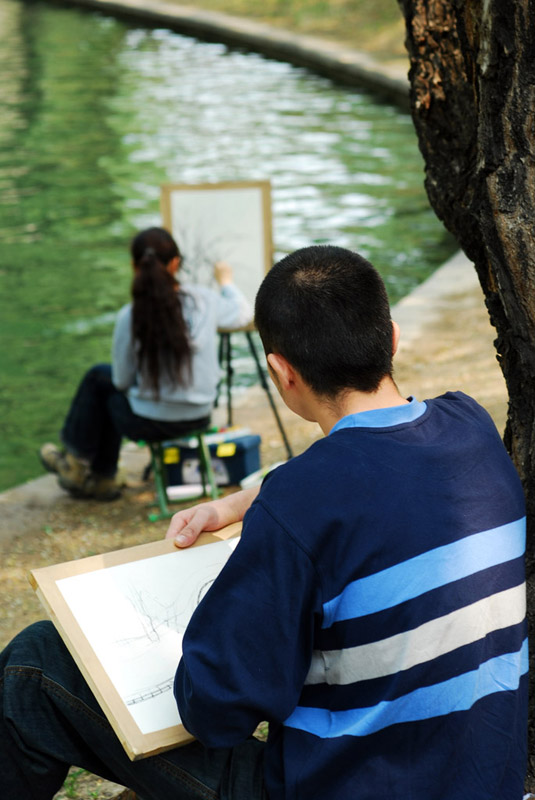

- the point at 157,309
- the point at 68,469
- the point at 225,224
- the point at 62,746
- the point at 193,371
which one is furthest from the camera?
the point at 225,224

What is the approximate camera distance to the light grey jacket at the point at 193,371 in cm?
461

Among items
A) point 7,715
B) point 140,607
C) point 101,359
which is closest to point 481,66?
point 140,607

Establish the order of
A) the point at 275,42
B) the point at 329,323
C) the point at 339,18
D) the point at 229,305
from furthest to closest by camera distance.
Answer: the point at 339,18 → the point at 275,42 → the point at 229,305 → the point at 329,323

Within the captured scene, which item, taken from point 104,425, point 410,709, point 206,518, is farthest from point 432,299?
point 410,709

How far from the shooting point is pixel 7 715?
1.97 m

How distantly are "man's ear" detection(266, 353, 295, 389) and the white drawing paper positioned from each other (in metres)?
0.44

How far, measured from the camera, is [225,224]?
555cm

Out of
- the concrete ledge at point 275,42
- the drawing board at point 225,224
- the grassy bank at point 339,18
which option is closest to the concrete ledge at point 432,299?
the drawing board at point 225,224

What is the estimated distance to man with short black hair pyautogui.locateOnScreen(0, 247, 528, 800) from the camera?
5.30 feet

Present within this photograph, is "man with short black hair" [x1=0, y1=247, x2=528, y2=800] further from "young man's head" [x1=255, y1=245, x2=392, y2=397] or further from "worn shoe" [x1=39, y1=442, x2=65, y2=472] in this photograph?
"worn shoe" [x1=39, y1=442, x2=65, y2=472]

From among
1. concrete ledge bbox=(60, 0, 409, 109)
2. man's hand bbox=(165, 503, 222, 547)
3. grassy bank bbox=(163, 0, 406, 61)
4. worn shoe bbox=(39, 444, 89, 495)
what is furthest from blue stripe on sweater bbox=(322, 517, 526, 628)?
grassy bank bbox=(163, 0, 406, 61)

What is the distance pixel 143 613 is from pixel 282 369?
559mm

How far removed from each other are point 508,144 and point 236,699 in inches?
44.3

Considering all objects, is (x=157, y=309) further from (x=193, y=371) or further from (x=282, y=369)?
(x=282, y=369)
